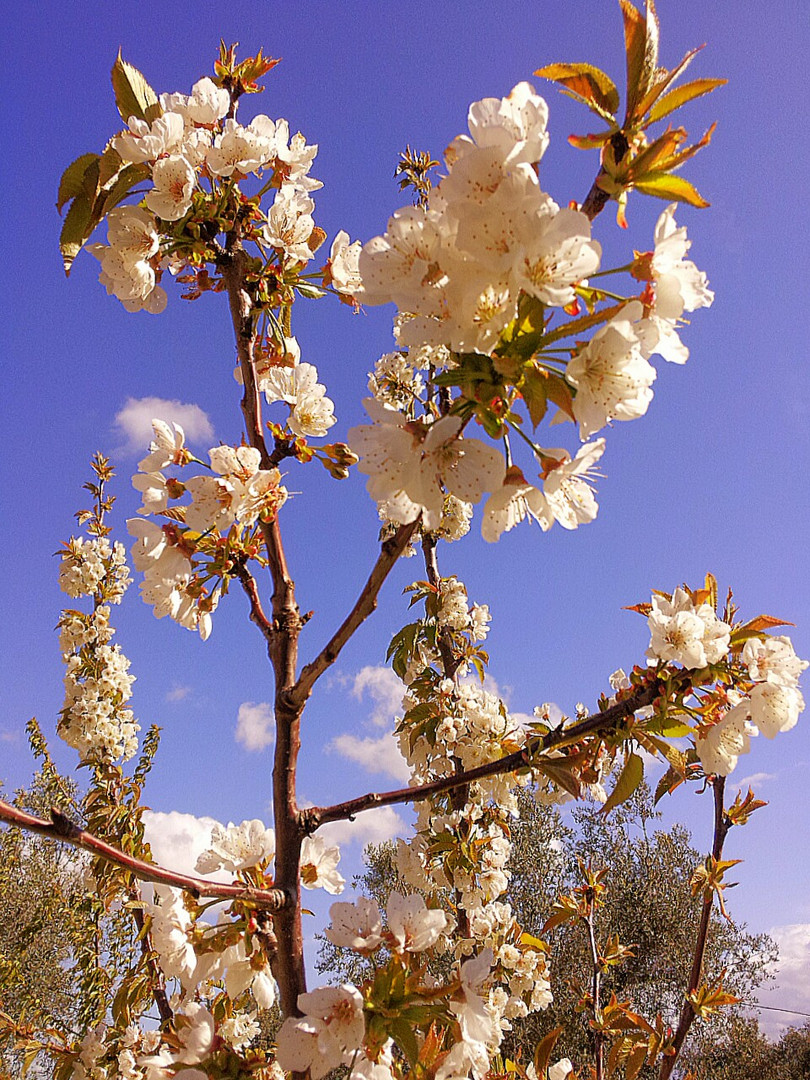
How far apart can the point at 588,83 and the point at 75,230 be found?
3.04 ft

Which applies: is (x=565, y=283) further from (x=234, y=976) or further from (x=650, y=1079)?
(x=650, y=1079)

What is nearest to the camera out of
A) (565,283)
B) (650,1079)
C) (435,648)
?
(565,283)

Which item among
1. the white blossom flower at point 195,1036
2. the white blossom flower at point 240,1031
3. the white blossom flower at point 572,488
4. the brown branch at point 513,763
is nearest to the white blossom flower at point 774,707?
the brown branch at point 513,763

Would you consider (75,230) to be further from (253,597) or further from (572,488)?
(572,488)

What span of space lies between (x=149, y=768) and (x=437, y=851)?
144 cm

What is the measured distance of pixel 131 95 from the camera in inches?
57.7

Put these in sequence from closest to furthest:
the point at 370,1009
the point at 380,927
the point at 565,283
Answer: the point at 565,283
the point at 370,1009
the point at 380,927

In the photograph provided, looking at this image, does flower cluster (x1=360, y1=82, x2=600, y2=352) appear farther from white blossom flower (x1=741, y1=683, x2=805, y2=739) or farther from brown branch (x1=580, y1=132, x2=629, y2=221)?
white blossom flower (x1=741, y1=683, x2=805, y2=739)

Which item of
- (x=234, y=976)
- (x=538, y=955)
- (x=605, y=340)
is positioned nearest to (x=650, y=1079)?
(x=538, y=955)

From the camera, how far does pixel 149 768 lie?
346 cm

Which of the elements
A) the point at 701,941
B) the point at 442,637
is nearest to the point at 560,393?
the point at 701,941

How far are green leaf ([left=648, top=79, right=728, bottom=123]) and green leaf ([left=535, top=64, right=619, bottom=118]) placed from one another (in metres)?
0.05

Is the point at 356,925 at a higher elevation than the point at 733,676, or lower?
lower

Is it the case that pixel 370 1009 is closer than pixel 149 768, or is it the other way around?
pixel 370 1009
